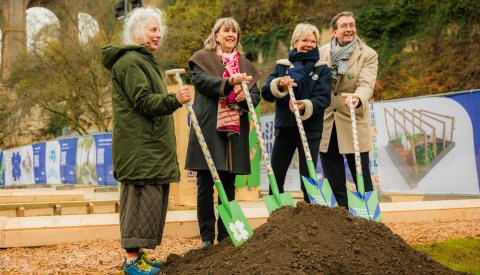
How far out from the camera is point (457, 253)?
509 cm

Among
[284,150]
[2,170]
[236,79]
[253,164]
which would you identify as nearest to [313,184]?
[284,150]

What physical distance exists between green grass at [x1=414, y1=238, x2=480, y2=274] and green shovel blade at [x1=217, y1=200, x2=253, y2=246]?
1.41 m

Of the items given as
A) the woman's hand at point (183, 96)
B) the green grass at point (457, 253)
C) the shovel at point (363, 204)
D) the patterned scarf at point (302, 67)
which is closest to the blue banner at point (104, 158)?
the patterned scarf at point (302, 67)

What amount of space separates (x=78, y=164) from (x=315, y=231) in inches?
708

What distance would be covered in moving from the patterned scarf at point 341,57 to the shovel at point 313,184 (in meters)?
0.80

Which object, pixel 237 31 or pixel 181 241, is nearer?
pixel 237 31

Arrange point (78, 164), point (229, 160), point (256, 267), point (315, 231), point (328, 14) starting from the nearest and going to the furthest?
point (256, 267), point (315, 231), point (229, 160), point (78, 164), point (328, 14)

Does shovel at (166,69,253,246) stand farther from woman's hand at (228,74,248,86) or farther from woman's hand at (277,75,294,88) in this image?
woman's hand at (277,75,294,88)

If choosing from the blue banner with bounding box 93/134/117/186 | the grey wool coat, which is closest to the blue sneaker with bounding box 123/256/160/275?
the grey wool coat

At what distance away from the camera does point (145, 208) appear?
433 cm

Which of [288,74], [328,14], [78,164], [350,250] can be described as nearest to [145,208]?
[350,250]

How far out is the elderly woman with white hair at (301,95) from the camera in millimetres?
5363

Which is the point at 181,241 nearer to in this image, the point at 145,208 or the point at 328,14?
the point at 145,208

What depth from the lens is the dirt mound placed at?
3.64m
